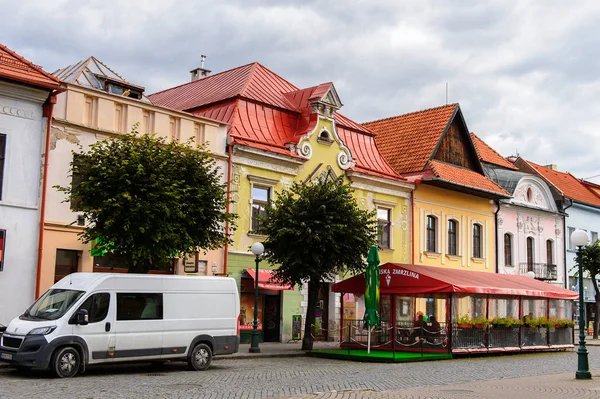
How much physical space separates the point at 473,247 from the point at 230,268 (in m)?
16.0

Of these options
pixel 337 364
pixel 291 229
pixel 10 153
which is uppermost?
pixel 10 153

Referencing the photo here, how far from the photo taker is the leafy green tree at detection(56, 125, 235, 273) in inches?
757

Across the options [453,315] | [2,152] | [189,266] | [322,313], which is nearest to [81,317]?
[2,152]

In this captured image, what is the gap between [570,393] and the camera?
14539 millimetres

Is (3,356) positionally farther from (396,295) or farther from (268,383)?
(396,295)

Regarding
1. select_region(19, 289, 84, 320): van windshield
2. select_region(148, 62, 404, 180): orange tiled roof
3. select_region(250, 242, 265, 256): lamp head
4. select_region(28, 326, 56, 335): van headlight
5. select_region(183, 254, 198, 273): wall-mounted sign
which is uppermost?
select_region(148, 62, 404, 180): orange tiled roof

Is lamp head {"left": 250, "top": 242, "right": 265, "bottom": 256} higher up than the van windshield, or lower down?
higher up

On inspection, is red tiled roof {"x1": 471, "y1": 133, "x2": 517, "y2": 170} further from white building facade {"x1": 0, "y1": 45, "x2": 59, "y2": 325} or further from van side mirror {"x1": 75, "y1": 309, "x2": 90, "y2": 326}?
van side mirror {"x1": 75, "y1": 309, "x2": 90, "y2": 326}

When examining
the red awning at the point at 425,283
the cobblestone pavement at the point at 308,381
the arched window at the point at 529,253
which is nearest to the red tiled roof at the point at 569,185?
the arched window at the point at 529,253

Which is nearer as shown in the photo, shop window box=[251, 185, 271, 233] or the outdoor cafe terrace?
Result: the outdoor cafe terrace

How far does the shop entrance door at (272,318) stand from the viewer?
2827cm

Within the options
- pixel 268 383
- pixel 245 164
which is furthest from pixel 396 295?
pixel 268 383

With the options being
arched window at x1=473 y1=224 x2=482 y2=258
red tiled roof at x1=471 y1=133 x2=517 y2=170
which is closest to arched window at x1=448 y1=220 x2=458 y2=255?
arched window at x1=473 y1=224 x2=482 y2=258

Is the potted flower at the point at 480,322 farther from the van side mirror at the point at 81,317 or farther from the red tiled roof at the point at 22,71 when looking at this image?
the red tiled roof at the point at 22,71
